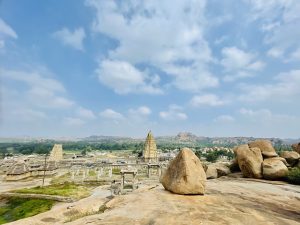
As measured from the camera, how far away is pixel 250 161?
32188mm

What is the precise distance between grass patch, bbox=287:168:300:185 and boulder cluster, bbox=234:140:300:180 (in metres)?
0.71

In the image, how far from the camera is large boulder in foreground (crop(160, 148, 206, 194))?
18.8 meters

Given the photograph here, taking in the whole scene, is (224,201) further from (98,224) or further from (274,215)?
(98,224)

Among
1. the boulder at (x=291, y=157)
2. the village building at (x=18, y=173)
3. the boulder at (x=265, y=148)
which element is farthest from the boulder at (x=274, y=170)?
the village building at (x=18, y=173)

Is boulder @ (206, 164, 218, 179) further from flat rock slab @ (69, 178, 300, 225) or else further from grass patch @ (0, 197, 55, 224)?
grass patch @ (0, 197, 55, 224)

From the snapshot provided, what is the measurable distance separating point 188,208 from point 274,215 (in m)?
4.81

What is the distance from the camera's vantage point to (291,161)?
3488 centimetres

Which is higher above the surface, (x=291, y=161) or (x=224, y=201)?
(x=291, y=161)

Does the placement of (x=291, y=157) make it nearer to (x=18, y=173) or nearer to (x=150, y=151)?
(x=150, y=151)

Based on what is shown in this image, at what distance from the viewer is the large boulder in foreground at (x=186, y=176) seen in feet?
61.5

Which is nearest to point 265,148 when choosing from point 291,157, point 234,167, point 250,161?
point 291,157

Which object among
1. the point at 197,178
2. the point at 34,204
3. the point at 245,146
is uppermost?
the point at 245,146

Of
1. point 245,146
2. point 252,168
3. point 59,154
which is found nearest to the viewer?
point 252,168

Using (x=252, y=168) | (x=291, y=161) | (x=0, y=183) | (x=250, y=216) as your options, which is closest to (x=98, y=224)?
(x=250, y=216)
